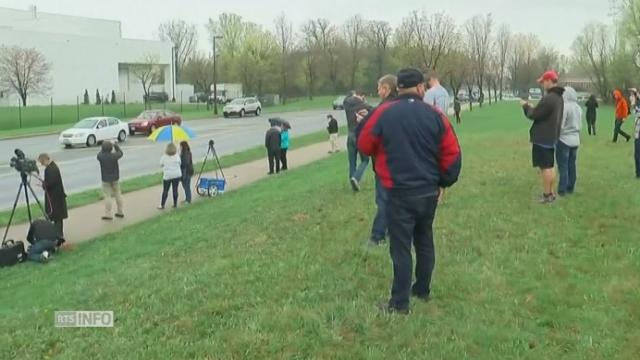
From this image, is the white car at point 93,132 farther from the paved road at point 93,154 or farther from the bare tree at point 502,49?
A: the bare tree at point 502,49

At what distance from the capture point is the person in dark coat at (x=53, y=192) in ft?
35.6

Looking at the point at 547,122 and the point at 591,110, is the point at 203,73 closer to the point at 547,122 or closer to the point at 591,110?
the point at 591,110

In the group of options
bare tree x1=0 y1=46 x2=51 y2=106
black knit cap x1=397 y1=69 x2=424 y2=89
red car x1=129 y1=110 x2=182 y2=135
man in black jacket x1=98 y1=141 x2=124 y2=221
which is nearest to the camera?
black knit cap x1=397 y1=69 x2=424 y2=89

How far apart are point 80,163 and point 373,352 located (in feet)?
71.1

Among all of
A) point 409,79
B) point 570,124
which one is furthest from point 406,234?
point 570,124

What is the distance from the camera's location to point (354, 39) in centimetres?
10469

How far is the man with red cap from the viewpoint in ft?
28.6

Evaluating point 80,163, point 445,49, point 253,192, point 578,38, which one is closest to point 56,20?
point 445,49

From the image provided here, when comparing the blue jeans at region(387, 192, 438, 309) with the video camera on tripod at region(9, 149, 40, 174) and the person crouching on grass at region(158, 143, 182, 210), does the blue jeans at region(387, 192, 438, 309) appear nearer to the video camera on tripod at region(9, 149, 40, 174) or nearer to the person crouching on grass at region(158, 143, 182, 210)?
the video camera on tripod at region(9, 149, 40, 174)

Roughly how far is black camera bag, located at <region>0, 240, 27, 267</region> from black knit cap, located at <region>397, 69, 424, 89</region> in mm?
7025

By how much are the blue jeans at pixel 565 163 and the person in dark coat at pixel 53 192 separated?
7.38 m

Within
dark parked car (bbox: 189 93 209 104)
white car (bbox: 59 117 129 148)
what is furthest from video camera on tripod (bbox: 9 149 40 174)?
dark parked car (bbox: 189 93 209 104)

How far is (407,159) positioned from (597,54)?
85.4 m

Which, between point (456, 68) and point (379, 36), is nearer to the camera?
point (456, 68)
